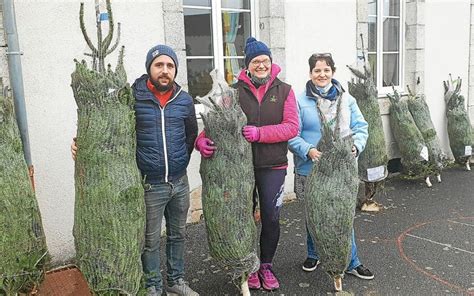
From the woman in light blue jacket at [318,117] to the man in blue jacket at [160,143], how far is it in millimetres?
936

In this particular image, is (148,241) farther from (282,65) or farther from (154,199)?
(282,65)

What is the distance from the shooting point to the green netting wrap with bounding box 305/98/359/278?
10.7 ft

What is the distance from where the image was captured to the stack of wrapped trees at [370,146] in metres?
5.86

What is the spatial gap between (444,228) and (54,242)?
4.14 metres

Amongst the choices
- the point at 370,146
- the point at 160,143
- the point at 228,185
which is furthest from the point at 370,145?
the point at 160,143

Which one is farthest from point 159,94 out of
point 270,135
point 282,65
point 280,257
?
point 282,65

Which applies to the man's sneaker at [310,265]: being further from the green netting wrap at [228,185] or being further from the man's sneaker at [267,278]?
the green netting wrap at [228,185]

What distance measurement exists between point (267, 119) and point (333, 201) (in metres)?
0.77

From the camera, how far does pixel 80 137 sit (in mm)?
2719

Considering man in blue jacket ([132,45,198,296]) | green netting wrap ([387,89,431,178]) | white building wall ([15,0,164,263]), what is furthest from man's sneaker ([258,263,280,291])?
green netting wrap ([387,89,431,178])

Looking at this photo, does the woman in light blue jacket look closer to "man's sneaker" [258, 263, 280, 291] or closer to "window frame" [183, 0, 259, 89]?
"man's sneaker" [258, 263, 280, 291]

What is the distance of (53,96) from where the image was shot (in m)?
4.17

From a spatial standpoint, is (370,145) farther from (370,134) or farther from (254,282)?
(254,282)

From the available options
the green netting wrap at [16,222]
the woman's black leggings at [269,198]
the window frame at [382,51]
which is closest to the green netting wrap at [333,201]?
the woman's black leggings at [269,198]
